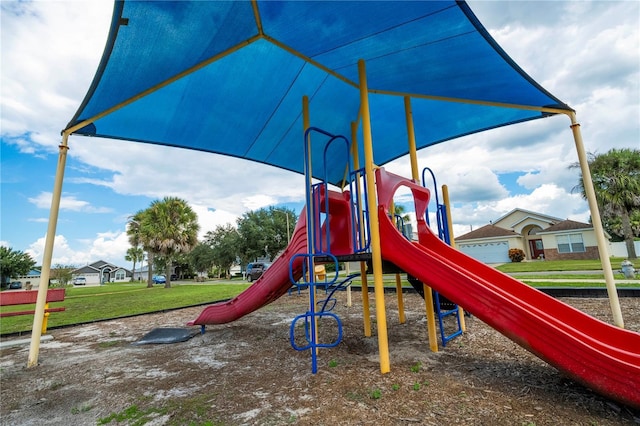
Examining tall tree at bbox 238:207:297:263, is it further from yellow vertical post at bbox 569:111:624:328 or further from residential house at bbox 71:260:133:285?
residential house at bbox 71:260:133:285

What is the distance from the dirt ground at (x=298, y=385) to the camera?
247cm

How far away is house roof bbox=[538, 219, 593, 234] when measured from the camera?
24569mm

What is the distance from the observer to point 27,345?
596 cm

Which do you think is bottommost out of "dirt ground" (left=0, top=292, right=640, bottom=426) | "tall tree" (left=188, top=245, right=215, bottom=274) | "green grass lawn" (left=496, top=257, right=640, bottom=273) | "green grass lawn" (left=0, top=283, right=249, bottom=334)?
"dirt ground" (left=0, top=292, right=640, bottom=426)

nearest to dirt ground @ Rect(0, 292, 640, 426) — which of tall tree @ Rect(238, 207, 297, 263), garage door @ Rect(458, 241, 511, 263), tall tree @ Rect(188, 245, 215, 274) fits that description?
garage door @ Rect(458, 241, 511, 263)

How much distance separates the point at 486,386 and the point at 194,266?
163ft

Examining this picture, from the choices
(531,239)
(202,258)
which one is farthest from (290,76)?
(202,258)

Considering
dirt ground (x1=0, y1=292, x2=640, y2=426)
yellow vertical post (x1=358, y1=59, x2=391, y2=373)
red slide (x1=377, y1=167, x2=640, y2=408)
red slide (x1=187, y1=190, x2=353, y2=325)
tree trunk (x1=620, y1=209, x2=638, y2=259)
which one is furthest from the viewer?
tree trunk (x1=620, y1=209, x2=638, y2=259)

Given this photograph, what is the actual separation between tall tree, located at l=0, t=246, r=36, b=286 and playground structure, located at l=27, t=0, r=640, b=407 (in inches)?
2026

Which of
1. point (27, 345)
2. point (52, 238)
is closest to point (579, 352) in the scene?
point (52, 238)

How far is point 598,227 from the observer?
4504mm

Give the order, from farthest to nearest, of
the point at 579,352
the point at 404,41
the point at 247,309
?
the point at 247,309 → the point at 404,41 → the point at 579,352

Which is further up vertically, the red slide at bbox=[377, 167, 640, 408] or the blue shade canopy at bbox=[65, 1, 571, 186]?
the blue shade canopy at bbox=[65, 1, 571, 186]

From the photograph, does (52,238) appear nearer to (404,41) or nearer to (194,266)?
(404,41)
